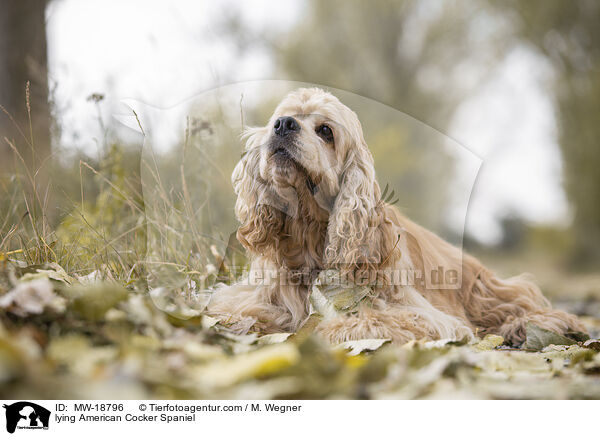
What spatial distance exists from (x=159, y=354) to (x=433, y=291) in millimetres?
1674

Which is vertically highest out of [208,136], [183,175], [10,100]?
[10,100]

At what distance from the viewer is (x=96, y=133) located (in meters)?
3.43

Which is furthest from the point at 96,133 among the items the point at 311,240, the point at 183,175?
the point at 311,240

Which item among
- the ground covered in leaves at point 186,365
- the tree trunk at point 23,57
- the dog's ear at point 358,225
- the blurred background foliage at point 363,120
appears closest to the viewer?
the ground covered in leaves at point 186,365

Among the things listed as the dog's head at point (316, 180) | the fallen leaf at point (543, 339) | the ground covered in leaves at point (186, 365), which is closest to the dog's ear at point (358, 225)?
the dog's head at point (316, 180)

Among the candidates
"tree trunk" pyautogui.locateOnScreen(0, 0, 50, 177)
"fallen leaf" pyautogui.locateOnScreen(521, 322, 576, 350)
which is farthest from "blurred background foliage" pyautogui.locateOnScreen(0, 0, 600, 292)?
"fallen leaf" pyautogui.locateOnScreen(521, 322, 576, 350)

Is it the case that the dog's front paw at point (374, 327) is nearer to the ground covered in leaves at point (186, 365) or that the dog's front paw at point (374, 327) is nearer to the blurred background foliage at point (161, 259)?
the blurred background foliage at point (161, 259)

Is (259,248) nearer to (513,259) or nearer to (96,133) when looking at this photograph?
(96,133)

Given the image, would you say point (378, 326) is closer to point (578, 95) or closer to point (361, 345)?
point (361, 345)

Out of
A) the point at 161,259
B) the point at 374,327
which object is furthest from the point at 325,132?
the point at 161,259

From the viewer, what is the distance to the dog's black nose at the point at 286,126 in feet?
7.03

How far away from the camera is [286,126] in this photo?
7.04ft

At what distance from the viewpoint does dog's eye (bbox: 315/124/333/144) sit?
2258 millimetres

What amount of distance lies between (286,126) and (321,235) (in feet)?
1.75
